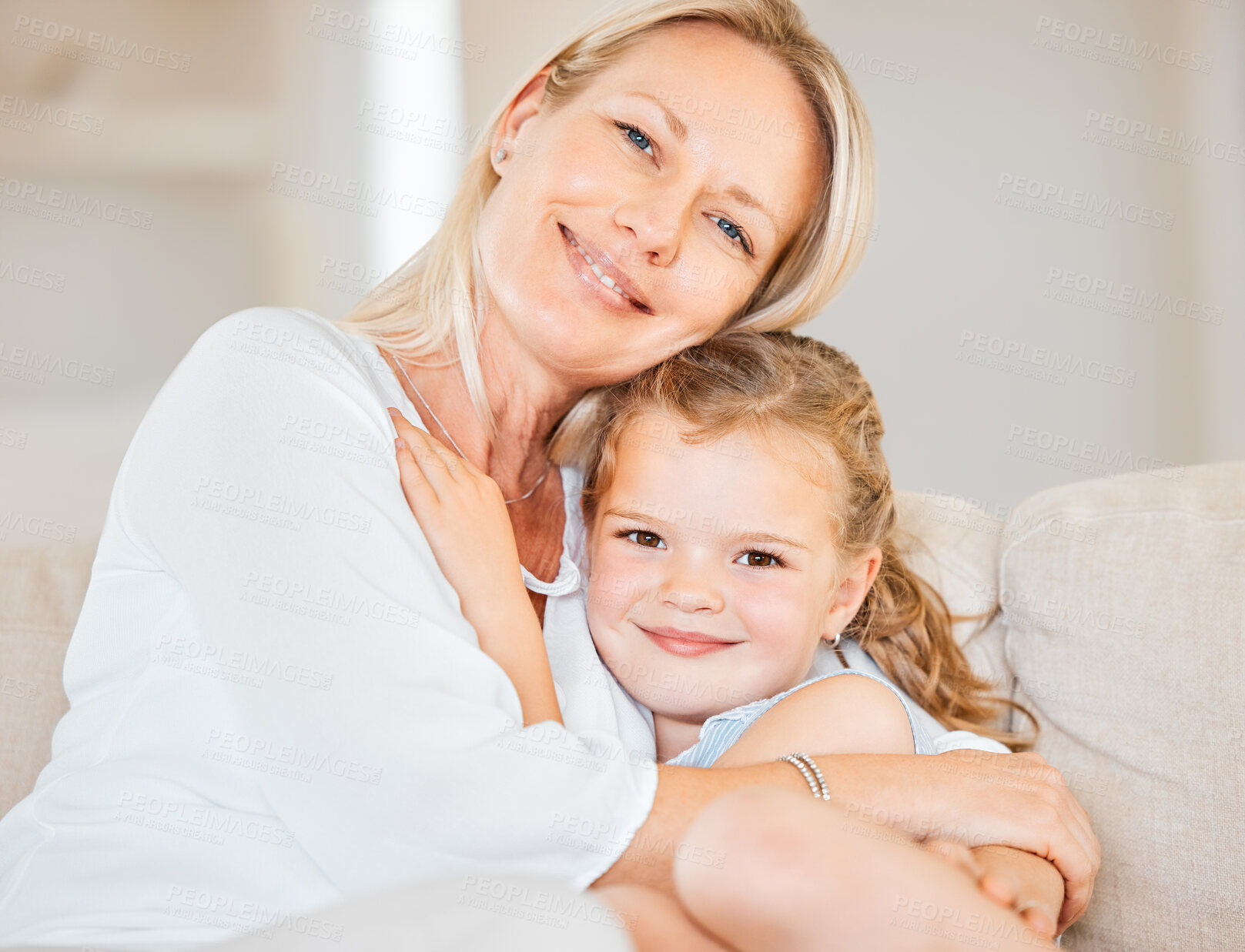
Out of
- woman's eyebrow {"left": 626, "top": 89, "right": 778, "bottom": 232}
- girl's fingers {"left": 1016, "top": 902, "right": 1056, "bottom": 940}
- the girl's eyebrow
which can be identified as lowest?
girl's fingers {"left": 1016, "top": 902, "right": 1056, "bottom": 940}

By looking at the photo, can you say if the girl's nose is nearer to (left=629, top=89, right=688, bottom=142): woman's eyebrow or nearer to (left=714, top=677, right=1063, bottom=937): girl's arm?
(left=714, top=677, right=1063, bottom=937): girl's arm

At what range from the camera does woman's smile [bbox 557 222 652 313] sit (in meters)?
1.40

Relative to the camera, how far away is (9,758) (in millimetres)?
1496

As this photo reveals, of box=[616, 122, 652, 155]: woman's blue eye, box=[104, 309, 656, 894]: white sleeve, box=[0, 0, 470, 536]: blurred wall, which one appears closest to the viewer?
box=[104, 309, 656, 894]: white sleeve

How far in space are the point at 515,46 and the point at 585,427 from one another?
90.7 inches

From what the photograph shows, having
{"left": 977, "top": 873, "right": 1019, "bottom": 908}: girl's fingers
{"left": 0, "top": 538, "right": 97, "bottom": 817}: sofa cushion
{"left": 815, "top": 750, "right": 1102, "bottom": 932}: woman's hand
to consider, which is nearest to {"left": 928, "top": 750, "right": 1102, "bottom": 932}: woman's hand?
{"left": 815, "top": 750, "right": 1102, "bottom": 932}: woman's hand

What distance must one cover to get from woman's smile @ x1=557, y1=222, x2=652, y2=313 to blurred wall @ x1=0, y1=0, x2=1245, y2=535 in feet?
6.03

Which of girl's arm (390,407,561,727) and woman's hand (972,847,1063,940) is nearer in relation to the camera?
woman's hand (972,847,1063,940)

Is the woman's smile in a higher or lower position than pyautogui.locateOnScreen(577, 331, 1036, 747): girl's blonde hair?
higher

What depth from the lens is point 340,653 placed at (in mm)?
940

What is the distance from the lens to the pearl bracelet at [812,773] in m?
1.10

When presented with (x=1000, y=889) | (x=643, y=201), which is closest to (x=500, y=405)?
(x=643, y=201)

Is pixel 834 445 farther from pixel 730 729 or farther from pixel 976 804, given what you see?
pixel 976 804

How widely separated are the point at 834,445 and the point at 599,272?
1.39 feet
